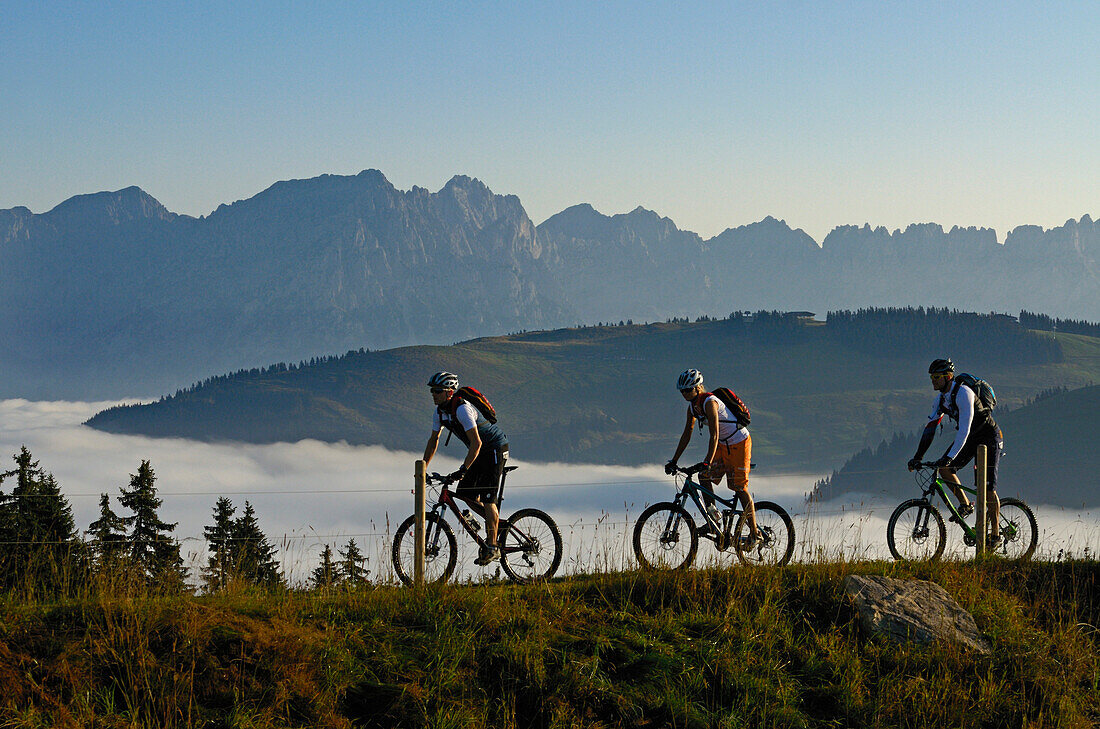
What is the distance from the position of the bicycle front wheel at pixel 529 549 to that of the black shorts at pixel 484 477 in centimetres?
47

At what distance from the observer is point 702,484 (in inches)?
520

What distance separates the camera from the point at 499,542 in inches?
500

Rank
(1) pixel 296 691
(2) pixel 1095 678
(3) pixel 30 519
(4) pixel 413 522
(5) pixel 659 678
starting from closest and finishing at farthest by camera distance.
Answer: (1) pixel 296 691, (5) pixel 659 678, (2) pixel 1095 678, (4) pixel 413 522, (3) pixel 30 519

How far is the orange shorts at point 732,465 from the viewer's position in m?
13.0

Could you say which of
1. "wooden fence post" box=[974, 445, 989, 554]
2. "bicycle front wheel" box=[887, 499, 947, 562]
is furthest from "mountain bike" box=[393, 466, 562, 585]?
"wooden fence post" box=[974, 445, 989, 554]

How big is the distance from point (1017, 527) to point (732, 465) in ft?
16.1

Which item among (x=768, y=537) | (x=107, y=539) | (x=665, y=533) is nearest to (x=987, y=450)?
(x=768, y=537)

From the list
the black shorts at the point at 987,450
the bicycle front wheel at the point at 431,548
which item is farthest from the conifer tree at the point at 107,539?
the black shorts at the point at 987,450

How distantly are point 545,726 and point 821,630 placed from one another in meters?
3.65

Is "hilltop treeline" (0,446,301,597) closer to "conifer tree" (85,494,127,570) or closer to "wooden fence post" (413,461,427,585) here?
"conifer tree" (85,494,127,570)

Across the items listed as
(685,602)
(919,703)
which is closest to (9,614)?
(685,602)

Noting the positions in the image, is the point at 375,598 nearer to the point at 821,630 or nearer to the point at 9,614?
the point at 9,614

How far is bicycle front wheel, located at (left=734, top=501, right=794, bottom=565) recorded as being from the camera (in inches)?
509

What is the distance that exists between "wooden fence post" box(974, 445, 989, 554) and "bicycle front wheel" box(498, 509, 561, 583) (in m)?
6.25
